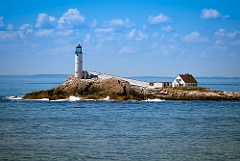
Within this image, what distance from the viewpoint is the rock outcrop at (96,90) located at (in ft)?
241

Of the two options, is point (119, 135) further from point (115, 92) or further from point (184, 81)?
point (184, 81)

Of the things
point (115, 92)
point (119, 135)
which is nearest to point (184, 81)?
point (115, 92)

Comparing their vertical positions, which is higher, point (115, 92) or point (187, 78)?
point (187, 78)

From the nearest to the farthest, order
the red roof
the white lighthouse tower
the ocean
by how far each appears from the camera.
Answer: the ocean, the white lighthouse tower, the red roof

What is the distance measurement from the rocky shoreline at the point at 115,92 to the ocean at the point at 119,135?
623 inches

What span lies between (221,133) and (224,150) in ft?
26.4

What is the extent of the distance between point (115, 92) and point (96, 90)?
128 inches

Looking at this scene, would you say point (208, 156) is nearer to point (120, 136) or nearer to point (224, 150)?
point (224, 150)

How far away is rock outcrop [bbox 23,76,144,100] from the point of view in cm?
7344

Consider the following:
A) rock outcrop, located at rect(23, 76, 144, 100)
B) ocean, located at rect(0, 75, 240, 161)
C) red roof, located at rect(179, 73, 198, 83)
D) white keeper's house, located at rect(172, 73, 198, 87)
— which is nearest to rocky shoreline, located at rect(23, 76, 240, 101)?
rock outcrop, located at rect(23, 76, 144, 100)

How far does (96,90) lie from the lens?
74750 mm

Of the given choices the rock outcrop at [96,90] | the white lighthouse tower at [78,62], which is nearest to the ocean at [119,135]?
the rock outcrop at [96,90]

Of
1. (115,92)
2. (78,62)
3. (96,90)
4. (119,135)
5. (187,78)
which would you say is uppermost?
(78,62)

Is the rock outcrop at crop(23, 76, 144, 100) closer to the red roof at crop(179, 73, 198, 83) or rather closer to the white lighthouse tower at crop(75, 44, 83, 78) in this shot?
the white lighthouse tower at crop(75, 44, 83, 78)
